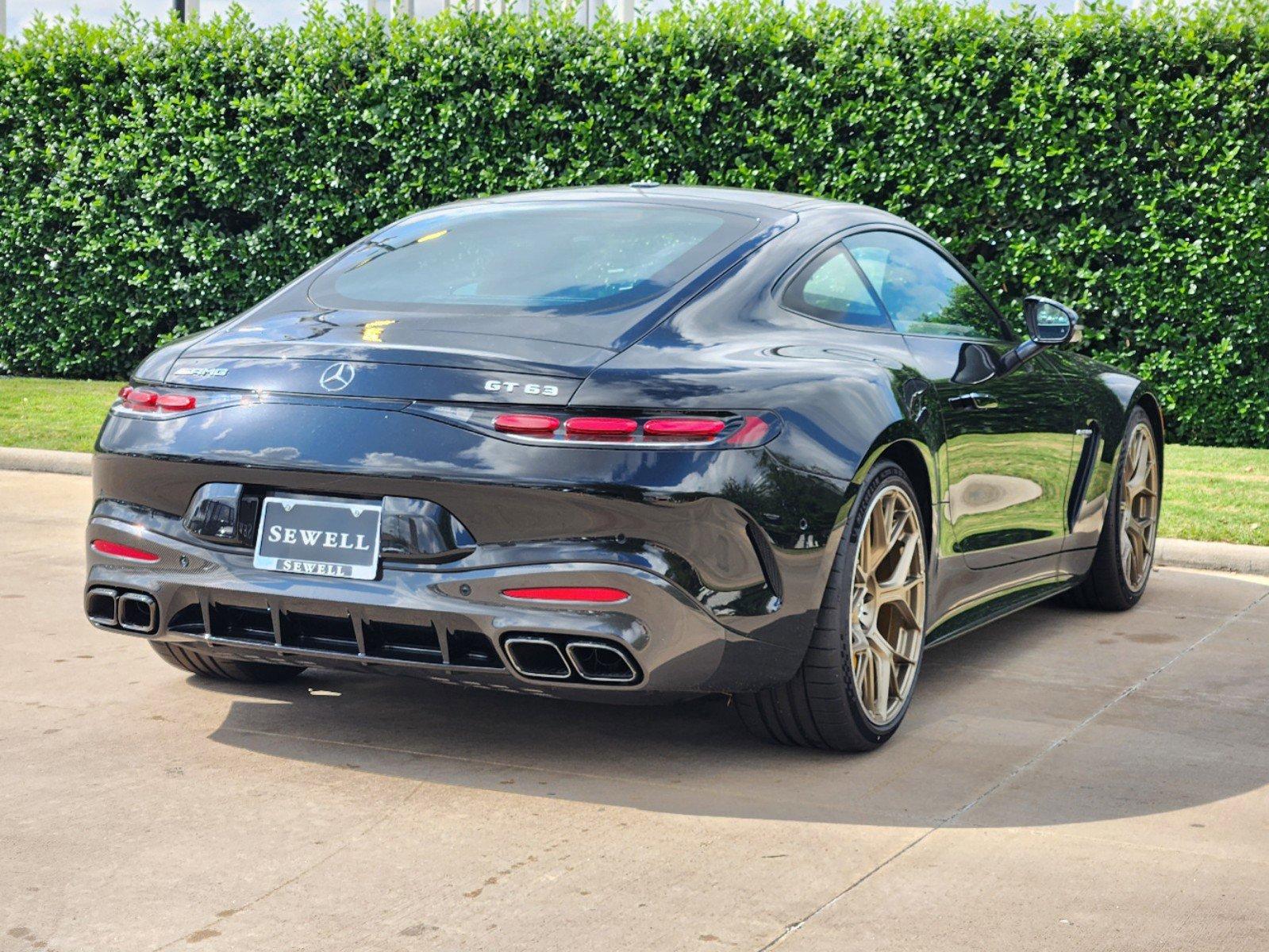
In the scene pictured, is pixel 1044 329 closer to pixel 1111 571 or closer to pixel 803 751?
pixel 1111 571

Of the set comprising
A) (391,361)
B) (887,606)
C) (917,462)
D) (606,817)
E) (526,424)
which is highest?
(391,361)

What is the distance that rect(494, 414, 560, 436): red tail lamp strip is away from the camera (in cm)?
391

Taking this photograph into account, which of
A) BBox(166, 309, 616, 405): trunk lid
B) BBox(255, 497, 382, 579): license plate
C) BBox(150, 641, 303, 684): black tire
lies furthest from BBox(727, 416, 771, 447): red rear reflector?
BBox(150, 641, 303, 684): black tire

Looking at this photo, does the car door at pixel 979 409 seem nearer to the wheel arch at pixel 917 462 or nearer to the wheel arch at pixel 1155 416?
the wheel arch at pixel 917 462

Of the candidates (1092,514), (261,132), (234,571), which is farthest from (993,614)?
(261,132)

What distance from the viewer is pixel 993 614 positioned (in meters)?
5.61

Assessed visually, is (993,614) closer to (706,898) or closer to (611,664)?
(611,664)

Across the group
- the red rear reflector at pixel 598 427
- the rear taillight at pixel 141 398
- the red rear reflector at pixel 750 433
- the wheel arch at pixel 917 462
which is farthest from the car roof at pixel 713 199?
the rear taillight at pixel 141 398

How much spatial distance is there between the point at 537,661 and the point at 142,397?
1.28 m

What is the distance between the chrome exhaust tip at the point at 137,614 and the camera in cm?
430

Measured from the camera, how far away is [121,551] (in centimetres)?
434

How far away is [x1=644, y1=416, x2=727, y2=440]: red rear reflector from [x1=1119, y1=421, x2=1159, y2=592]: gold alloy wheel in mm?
3140

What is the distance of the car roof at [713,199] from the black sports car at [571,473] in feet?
0.12

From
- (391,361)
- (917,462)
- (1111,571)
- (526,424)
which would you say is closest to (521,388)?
(526,424)
